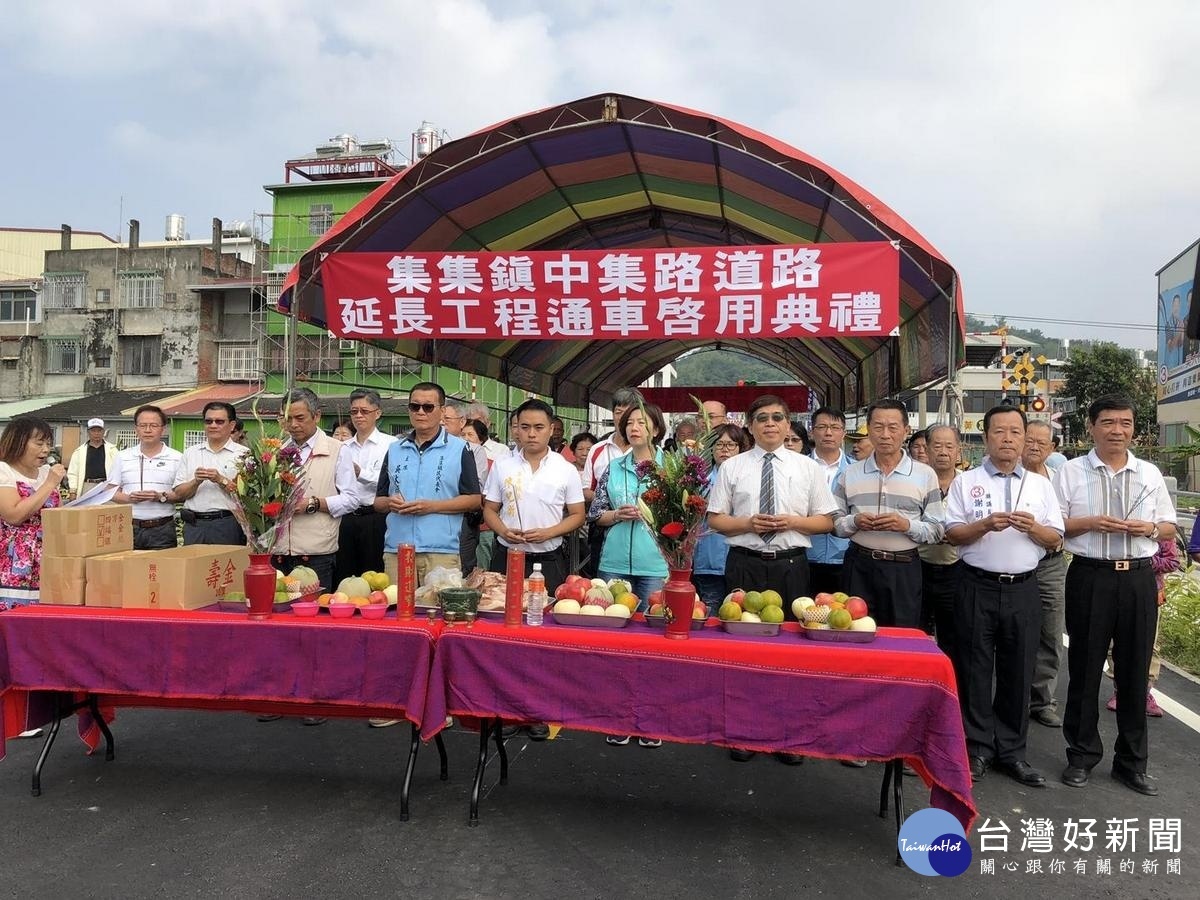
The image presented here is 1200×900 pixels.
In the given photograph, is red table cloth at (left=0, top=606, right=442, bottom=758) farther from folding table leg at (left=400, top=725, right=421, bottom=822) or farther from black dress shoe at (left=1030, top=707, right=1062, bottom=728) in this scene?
black dress shoe at (left=1030, top=707, right=1062, bottom=728)

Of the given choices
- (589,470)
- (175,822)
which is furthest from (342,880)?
(589,470)

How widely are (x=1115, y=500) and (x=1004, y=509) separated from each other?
48 centimetres

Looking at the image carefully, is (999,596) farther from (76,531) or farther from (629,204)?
(629,204)

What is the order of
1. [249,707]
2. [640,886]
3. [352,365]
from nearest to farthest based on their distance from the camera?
[640,886] < [249,707] < [352,365]

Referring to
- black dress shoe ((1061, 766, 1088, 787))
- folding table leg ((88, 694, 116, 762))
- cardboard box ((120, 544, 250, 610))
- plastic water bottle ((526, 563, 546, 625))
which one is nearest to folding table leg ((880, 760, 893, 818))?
black dress shoe ((1061, 766, 1088, 787))

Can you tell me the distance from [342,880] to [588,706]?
39.6 inches

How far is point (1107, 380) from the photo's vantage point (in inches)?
1302

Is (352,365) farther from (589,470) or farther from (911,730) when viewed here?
(911,730)

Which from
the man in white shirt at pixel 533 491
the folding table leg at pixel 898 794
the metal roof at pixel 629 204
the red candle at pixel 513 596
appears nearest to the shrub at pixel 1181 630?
the metal roof at pixel 629 204

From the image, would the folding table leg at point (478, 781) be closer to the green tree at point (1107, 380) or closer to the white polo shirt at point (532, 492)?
the white polo shirt at point (532, 492)

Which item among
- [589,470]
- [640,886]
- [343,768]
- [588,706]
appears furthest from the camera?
[589,470]

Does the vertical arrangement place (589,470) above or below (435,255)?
below

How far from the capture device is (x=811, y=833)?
313cm

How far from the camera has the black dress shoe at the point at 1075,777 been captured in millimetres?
3635
